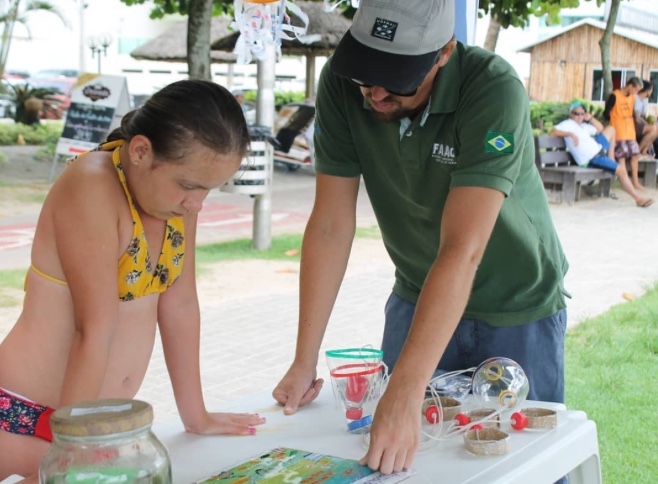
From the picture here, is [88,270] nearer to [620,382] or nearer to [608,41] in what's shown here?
[620,382]

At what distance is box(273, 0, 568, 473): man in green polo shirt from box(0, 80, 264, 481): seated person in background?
0.39 meters

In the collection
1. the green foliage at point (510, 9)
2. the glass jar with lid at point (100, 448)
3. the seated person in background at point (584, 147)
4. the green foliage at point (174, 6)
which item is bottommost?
the seated person in background at point (584, 147)

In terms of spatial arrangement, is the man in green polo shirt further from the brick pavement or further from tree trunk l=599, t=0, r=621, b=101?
tree trunk l=599, t=0, r=621, b=101

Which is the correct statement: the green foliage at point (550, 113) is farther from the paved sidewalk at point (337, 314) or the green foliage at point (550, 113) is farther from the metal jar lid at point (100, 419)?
the metal jar lid at point (100, 419)

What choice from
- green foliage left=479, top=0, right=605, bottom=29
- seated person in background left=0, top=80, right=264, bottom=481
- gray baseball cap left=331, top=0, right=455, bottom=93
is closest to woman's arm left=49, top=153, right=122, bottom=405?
seated person in background left=0, top=80, right=264, bottom=481

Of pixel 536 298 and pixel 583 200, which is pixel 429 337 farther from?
pixel 583 200

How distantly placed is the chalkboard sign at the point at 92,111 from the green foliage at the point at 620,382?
24.0 ft

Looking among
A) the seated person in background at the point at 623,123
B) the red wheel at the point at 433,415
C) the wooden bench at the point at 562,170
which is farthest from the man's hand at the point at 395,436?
the seated person in background at the point at 623,123

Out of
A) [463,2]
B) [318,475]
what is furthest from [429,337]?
[463,2]

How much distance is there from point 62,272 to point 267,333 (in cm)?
431

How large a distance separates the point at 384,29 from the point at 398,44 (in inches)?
2.1

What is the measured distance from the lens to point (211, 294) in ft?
22.9

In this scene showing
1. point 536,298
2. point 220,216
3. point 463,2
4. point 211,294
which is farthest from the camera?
point 220,216

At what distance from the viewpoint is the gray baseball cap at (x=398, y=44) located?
1.93 metres
